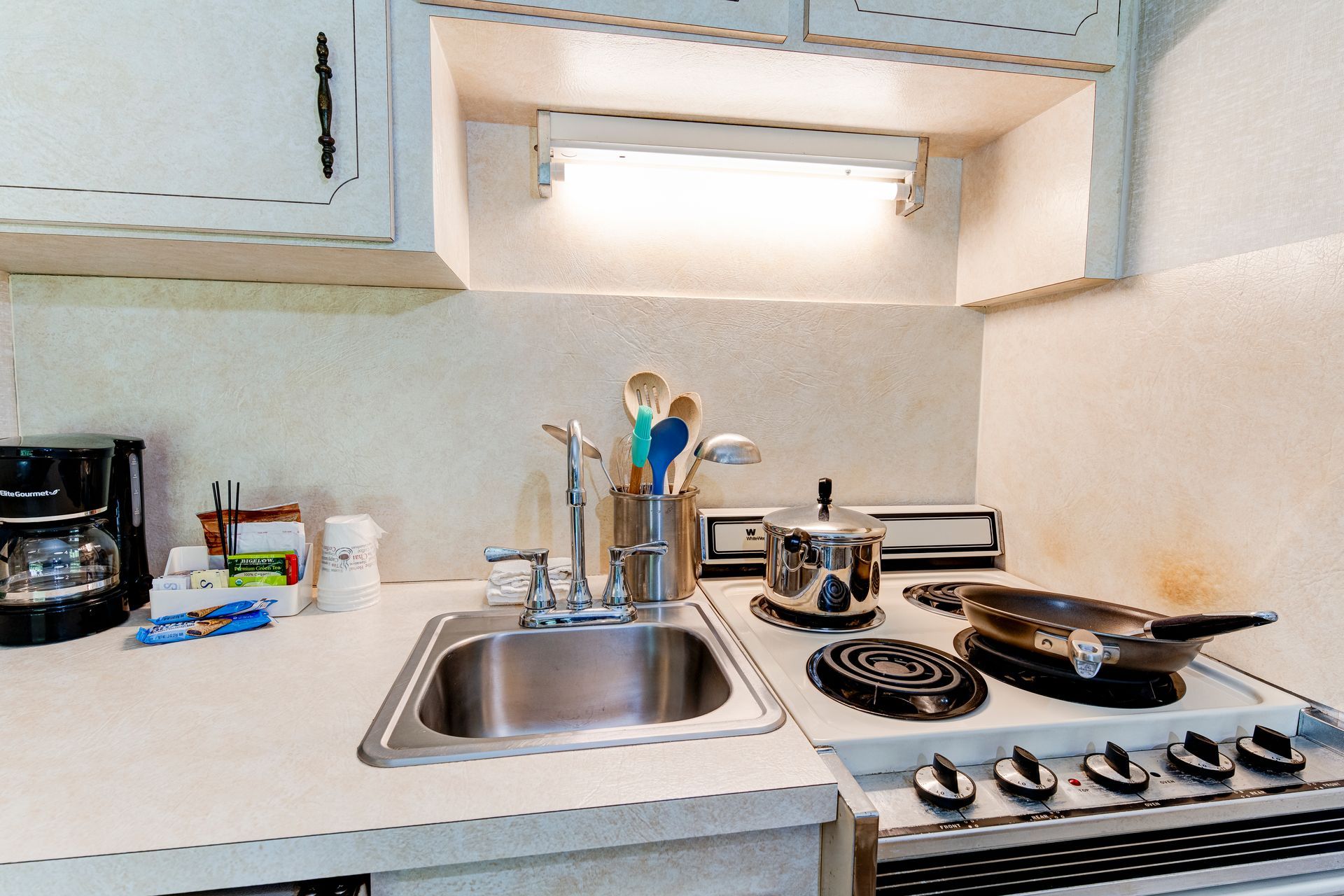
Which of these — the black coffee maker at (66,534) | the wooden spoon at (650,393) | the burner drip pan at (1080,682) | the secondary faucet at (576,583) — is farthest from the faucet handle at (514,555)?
the burner drip pan at (1080,682)

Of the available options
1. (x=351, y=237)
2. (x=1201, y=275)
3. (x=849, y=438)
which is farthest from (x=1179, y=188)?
(x=351, y=237)

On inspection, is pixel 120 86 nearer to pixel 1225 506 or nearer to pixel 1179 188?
→ pixel 1179 188

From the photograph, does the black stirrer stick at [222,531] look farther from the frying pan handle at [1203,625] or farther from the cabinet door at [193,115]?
the frying pan handle at [1203,625]

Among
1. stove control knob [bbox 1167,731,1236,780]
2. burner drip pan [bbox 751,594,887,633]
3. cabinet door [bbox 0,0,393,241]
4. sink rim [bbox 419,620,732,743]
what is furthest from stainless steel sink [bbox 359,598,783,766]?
cabinet door [bbox 0,0,393,241]

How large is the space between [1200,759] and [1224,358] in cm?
56

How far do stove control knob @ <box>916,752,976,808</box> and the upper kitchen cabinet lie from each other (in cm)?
99

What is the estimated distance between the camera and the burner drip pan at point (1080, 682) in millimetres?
807

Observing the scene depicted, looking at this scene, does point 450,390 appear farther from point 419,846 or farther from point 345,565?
point 419,846

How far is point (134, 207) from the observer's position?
0.84 m

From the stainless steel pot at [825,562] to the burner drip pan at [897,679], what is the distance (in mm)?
92

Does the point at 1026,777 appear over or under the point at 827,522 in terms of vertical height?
under

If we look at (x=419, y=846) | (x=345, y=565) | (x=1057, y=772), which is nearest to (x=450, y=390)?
(x=345, y=565)

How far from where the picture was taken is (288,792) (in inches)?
24.6

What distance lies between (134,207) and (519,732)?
946mm
